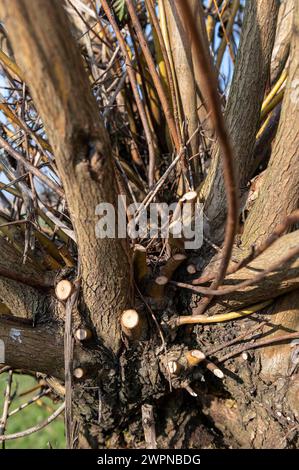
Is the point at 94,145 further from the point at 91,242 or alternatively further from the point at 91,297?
the point at 91,297

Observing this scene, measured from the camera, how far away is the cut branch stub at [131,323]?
1.00 meters

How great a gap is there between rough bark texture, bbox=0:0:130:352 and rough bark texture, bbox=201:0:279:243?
1.18 feet

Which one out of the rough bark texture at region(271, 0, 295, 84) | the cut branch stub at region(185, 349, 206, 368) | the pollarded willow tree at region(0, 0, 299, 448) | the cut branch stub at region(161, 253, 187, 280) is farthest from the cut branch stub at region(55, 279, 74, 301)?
the rough bark texture at region(271, 0, 295, 84)

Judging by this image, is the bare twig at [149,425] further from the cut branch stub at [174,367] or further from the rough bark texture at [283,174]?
the rough bark texture at [283,174]

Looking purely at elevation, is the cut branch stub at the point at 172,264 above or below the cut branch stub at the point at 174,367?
above

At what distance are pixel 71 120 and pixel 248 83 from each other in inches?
21.5

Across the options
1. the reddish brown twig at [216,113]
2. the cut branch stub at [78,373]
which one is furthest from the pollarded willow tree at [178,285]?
the reddish brown twig at [216,113]

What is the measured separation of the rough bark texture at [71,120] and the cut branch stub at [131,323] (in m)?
0.10

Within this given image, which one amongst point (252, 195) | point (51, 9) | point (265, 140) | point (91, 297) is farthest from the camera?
point (265, 140)

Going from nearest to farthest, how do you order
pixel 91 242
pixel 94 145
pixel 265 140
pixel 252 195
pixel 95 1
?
1. pixel 94 145
2. pixel 91 242
3. pixel 252 195
4. pixel 265 140
5. pixel 95 1
